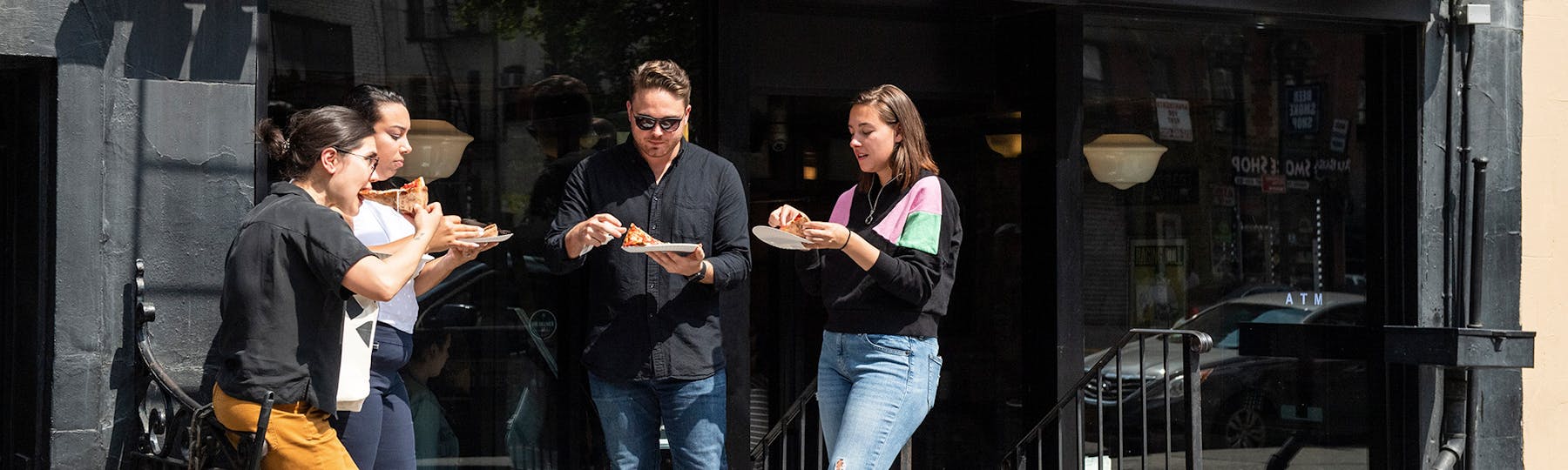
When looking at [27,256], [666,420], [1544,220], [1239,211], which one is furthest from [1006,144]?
[27,256]

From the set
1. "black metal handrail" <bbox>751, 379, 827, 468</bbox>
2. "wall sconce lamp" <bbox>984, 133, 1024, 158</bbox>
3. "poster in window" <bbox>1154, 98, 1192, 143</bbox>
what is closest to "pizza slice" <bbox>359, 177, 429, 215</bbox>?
"black metal handrail" <bbox>751, 379, 827, 468</bbox>

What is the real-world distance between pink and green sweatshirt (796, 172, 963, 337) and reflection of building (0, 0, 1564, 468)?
29.3 inches

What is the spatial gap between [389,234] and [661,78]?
3.25ft

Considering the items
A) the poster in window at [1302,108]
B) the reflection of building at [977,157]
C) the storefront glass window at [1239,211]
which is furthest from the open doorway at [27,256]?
the poster in window at [1302,108]

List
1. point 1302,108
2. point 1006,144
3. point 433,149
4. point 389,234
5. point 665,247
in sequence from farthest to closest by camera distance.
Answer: point 1302,108 → point 1006,144 → point 433,149 → point 389,234 → point 665,247

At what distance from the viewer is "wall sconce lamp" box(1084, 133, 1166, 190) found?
6.91 meters

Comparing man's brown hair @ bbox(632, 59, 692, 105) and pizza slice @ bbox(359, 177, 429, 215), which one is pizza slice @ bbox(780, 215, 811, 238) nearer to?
man's brown hair @ bbox(632, 59, 692, 105)

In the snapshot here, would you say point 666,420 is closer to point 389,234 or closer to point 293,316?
point 389,234

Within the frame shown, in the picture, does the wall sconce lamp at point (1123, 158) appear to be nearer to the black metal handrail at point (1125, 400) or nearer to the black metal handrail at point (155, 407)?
the black metal handrail at point (1125, 400)

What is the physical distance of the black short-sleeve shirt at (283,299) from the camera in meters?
3.82

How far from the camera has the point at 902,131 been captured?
200 inches

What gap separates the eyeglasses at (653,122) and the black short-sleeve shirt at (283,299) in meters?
1.35

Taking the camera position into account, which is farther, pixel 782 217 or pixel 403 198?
pixel 782 217

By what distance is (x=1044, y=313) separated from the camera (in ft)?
22.1
